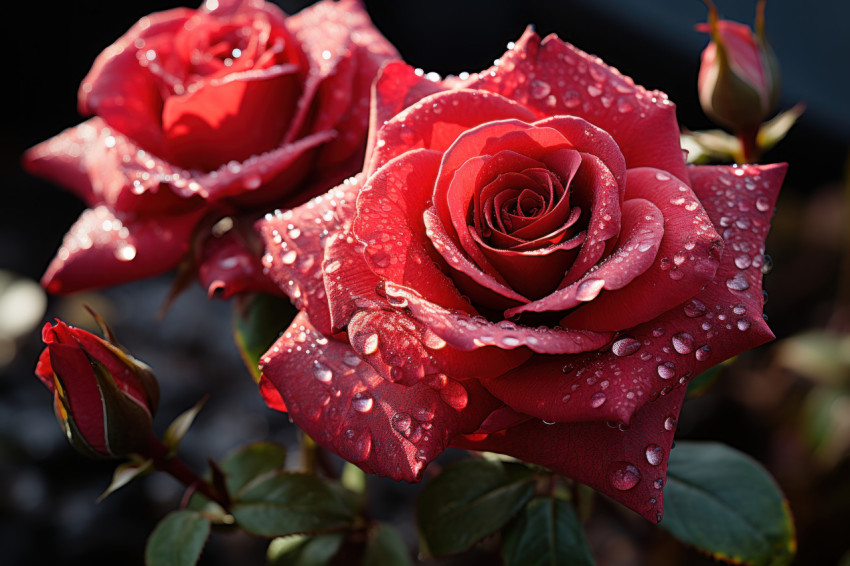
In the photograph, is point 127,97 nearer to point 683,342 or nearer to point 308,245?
point 308,245

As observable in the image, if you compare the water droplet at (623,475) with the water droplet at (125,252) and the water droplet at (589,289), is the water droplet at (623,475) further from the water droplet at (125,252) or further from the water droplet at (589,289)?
the water droplet at (125,252)

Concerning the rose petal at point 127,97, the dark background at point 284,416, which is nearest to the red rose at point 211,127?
the rose petal at point 127,97

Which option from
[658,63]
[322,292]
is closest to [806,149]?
[658,63]

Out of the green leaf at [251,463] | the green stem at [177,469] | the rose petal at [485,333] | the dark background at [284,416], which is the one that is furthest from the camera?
the dark background at [284,416]

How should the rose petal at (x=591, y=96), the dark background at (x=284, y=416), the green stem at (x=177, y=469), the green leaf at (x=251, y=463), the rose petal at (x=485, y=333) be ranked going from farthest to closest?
the dark background at (x=284, y=416)
the green leaf at (x=251, y=463)
the green stem at (x=177, y=469)
the rose petal at (x=591, y=96)
the rose petal at (x=485, y=333)

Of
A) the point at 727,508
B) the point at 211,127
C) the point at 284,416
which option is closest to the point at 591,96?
the point at 211,127

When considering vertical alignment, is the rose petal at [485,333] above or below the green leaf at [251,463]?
above

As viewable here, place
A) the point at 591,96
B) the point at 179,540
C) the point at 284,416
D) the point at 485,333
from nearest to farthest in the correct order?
1. the point at 485,333
2. the point at 591,96
3. the point at 179,540
4. the point at 284,416

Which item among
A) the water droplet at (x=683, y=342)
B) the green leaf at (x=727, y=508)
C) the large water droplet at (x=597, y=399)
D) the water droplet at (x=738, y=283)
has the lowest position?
the green leaf at (x=727, y=508)
